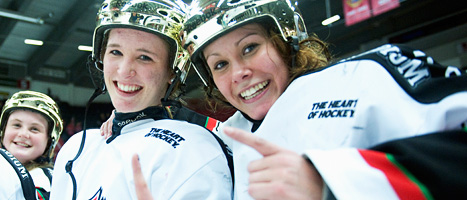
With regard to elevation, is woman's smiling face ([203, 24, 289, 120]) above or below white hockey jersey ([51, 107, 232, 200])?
above

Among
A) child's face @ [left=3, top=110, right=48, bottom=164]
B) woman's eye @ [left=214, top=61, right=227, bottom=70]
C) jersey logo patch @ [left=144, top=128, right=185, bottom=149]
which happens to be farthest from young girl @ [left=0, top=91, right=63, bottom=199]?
woman's eye @ [left=214, top=61, right=227, bottom=70]

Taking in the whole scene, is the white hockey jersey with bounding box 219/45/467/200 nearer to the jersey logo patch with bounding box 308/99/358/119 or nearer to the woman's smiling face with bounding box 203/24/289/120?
the jersey logo patch with bounding box 308/99/358/119

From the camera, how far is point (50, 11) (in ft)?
24.7

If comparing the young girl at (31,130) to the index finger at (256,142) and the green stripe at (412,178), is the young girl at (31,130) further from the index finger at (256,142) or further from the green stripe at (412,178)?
the green stripe at (412,178)

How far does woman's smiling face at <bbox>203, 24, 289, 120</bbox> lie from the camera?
4.00 feet

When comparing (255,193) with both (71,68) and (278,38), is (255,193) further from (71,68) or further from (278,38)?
(71,68)

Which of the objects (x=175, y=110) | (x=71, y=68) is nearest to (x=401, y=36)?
(x=175, y=110)

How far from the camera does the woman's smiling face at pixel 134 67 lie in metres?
1.50

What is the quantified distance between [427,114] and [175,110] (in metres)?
1.30

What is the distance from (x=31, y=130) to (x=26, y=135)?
9cm

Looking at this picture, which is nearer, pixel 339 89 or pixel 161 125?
pixel 339 89

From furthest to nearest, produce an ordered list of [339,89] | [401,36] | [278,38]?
[401,36] < [278,38] < [339,89]

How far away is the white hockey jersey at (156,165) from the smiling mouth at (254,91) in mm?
220

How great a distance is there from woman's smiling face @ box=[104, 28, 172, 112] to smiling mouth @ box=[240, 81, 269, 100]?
462 mm
